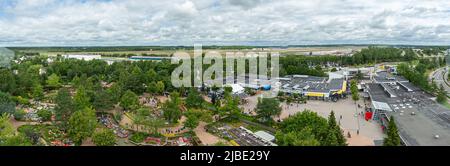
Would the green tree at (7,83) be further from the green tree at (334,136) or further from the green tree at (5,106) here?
the green tree at (334,136)

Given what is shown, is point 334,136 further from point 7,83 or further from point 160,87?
point 7,83

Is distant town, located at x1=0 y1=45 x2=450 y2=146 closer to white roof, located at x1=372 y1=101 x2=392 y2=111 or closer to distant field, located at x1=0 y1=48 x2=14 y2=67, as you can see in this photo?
white roof, located at x1=372 y1=101 x2=392 y2=111

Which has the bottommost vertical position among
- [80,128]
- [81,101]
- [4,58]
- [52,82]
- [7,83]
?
[80,128]

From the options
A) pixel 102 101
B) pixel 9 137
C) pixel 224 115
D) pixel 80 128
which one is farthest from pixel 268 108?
pixel 9 137

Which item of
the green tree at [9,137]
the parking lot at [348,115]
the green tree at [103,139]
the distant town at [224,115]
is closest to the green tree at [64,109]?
the distant town at [224,115]

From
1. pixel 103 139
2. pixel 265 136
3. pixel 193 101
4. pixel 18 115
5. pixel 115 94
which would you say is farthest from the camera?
pixel 115 94

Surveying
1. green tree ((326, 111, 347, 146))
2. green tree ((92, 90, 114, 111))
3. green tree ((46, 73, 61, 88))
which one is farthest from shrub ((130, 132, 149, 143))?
green tree ((46, 73, 61, 88))

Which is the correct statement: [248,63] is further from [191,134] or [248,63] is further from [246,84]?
[191,134]

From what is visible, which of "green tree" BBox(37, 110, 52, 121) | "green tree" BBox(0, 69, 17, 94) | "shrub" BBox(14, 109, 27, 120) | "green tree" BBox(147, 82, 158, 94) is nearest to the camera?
"green tree" BBox(37, 110, 52, 121)

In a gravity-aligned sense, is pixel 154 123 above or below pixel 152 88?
below
